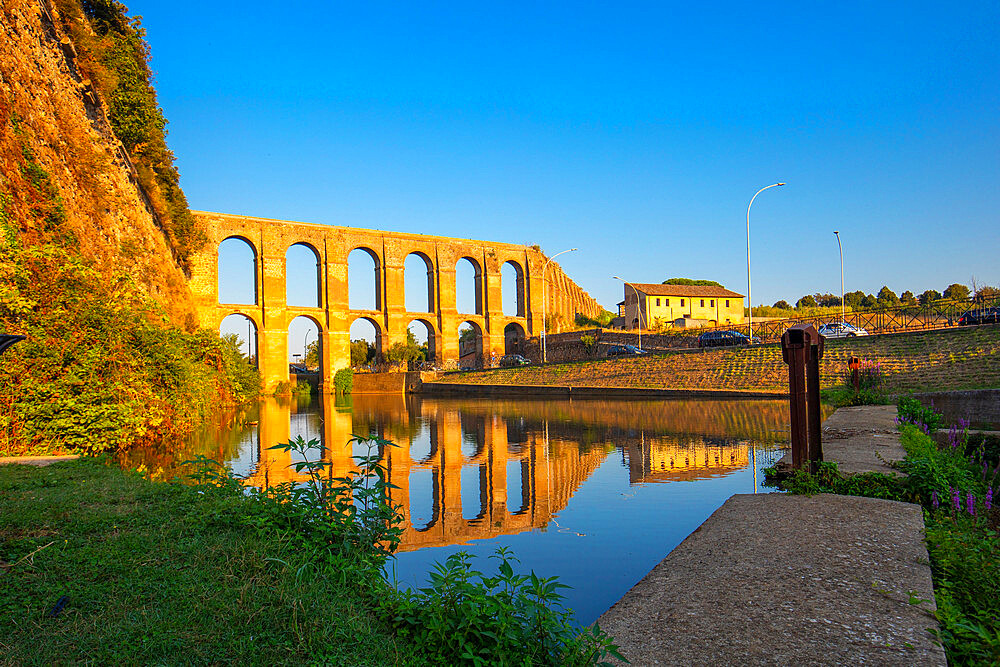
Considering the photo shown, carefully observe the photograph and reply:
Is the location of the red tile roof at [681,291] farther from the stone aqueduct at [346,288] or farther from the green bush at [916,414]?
the green bush at [916,414]

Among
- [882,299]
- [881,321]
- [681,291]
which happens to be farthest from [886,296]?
[881,321]

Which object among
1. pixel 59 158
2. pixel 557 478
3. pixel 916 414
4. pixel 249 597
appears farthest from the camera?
pixel 59 158

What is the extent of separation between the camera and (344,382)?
156 feet

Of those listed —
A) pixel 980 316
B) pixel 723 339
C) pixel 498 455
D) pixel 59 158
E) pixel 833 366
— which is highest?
pixel 59 158

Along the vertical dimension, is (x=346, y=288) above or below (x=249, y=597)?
above

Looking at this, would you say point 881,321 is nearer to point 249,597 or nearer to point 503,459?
point 503,459

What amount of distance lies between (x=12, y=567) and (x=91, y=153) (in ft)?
48.6

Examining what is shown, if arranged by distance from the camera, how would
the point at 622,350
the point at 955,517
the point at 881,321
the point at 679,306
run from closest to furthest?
the point at 955,517
the point at 881,321
the point at 622,350
the point at 679,306

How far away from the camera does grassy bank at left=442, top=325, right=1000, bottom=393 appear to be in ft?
58.8

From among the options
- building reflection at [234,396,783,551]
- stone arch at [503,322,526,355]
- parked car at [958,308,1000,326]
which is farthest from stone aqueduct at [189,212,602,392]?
parked car at [958,308,1000,326]

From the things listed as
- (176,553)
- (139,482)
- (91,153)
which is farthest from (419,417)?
(176,553)

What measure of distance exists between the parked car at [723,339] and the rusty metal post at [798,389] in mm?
31175

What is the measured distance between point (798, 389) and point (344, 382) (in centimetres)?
4481

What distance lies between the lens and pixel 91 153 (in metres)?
14.8
